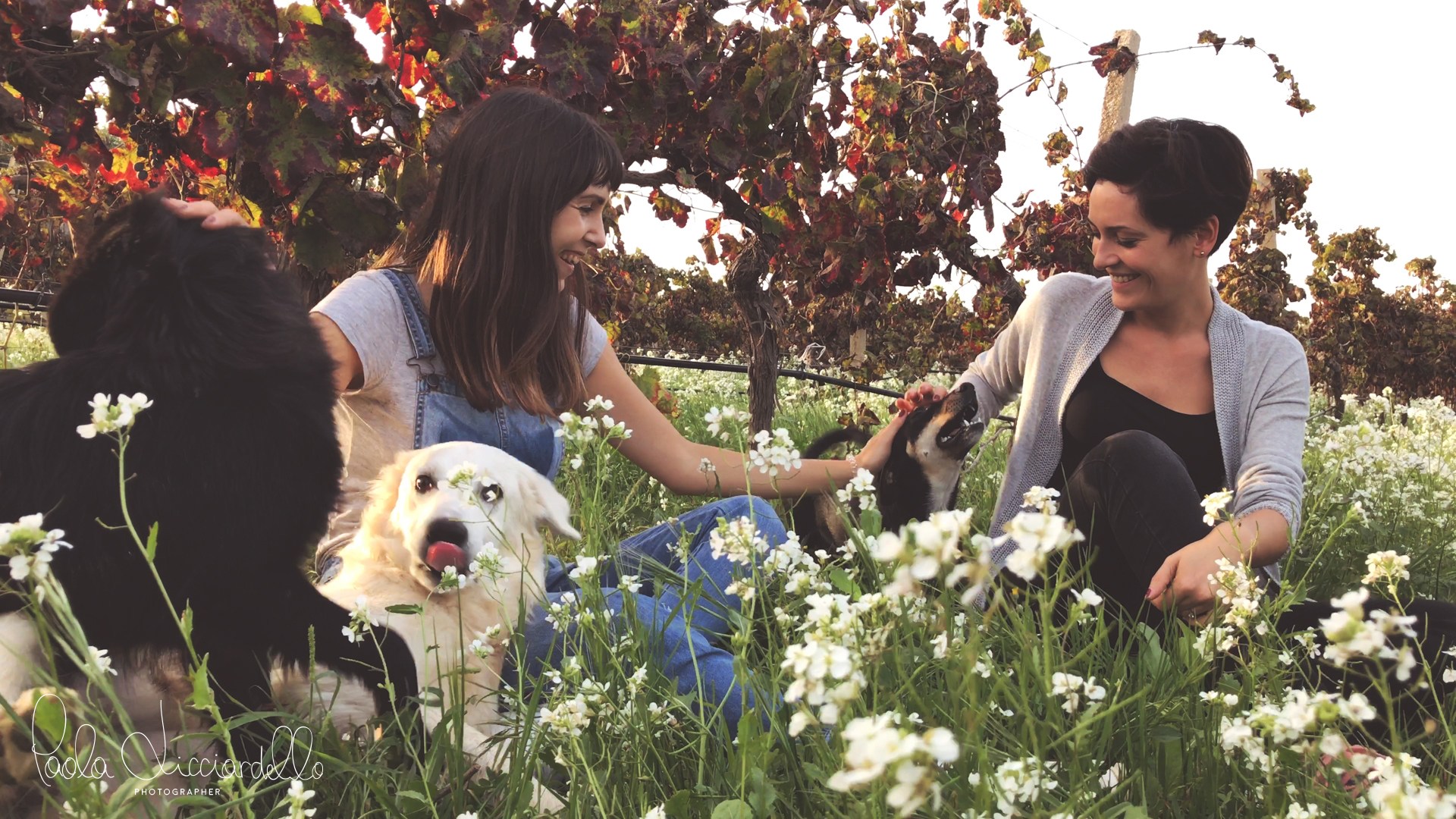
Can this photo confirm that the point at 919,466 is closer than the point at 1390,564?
No

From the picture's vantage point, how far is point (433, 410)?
266 centimetres

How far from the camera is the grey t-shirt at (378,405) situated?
8.52ft

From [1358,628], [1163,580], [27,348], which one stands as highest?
[1358,628]

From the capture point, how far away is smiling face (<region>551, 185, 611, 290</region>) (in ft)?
8.89

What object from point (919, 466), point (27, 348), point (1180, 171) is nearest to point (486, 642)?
point (919, 466)

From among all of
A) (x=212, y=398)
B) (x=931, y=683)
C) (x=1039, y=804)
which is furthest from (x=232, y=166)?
(x=1039, y=804)

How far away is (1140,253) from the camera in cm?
321

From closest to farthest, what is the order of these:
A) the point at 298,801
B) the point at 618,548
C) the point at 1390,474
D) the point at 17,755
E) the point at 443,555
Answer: the point at 298,801 < the point at 17,755 < the point at 443,555 < the point at 618,548 < the point at 1390,474

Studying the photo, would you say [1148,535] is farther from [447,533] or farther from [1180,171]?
[447,533]

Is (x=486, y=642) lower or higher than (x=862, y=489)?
lower

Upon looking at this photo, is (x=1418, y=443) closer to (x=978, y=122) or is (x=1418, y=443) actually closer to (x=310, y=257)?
(x=978, y=122)

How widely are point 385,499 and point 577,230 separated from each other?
0.90m

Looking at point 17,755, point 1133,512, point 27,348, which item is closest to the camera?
point 17,755

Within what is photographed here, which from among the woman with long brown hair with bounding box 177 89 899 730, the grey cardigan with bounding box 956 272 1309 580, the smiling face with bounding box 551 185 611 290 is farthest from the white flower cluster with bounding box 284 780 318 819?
the grey cardigan with bounding box 956 272 1309 580
